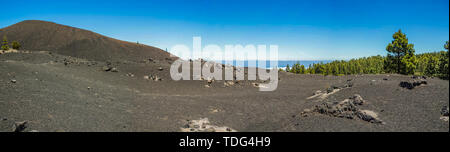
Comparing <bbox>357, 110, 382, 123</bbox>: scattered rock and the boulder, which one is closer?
<bbox>357, 110, 382, 123</bbox>: scattered rock

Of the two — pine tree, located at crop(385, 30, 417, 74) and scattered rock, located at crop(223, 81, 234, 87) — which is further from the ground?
pine tree, located at crop(385, 30, 417, 74)

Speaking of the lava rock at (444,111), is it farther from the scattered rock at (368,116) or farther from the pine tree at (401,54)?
the pine tree at (401,54)

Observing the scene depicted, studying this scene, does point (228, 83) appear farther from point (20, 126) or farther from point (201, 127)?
point (20, 126)

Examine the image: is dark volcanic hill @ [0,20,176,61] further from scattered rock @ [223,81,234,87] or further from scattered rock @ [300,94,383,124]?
scattered rock @ [300,94,383,124]

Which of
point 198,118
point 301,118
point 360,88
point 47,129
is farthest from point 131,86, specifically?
point 360,88

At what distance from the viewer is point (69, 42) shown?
41781 mm

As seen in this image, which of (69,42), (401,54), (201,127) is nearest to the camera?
(201,127)

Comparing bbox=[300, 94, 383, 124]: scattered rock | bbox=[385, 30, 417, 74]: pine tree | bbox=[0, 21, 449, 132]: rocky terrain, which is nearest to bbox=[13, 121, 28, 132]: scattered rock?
bbox=[0, 21, 449, 132]: rocky terrain

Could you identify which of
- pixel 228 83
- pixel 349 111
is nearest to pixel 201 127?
pixel 349 111

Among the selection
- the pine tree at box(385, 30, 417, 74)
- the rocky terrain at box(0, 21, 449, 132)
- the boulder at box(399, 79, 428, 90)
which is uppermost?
the pine tree at box(385, 30, 417, 74)

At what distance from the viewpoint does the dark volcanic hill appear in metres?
38.4
